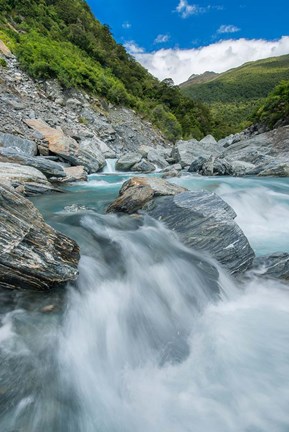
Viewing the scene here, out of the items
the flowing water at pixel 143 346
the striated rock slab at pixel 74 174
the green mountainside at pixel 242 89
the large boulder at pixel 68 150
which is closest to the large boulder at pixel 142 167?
the large boulder at pixel 68 150

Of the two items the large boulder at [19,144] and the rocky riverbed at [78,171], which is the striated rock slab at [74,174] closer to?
the rocky riverbed at [78,171]

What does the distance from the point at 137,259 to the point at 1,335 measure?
95.0 inches

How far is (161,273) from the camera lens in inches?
191

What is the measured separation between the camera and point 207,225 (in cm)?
577

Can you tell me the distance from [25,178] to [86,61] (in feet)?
82.8

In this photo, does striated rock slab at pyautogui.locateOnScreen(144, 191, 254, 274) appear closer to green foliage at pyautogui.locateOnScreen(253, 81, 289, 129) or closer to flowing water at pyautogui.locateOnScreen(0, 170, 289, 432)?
flowing water at pyautogui.locateOnScreen(0, 170, 289, 432)

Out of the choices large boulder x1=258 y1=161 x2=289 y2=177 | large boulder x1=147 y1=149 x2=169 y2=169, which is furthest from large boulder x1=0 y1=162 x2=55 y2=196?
large boulder x1=258 y1=161 x2=289 y2=177

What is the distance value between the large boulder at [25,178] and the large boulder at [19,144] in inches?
99.4

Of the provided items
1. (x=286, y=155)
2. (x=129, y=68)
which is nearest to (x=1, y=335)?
(x=286, y=155)

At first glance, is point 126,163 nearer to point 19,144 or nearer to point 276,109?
point 19,144

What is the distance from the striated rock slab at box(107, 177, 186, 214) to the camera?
6.89 meters

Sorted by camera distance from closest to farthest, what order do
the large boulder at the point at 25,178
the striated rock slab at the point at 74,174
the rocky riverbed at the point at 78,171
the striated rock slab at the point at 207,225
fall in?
the rocky riverbed at the point at 78,171 < the striated rock slab at the point at 207,225 < the large boulder at the point at 25,178 < the striated rock slab at the point at 74,174

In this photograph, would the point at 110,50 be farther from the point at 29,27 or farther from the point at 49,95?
the point at 49,95

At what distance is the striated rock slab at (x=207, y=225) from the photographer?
5.39 metres
